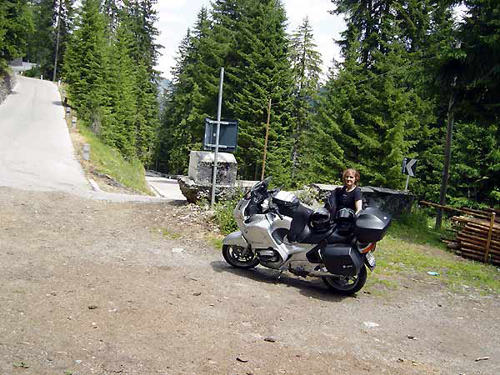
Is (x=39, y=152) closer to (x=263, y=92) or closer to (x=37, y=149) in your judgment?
(x=37, y=149)

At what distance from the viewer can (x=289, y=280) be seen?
6.59m

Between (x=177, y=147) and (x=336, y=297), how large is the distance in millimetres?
42674

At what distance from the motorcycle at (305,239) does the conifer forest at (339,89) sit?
670 centimetres

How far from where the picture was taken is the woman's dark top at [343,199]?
6.39 metres

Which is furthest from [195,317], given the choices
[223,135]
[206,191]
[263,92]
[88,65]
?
[88,65]

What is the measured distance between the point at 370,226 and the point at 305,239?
95 centimetres

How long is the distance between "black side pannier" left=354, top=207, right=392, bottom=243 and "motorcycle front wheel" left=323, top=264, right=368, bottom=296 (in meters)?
0.57

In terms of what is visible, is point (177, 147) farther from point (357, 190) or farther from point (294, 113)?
point (357, 190)

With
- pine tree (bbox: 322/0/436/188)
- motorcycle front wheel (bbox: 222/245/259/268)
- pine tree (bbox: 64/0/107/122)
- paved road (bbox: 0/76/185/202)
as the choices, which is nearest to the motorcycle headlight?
motorcycle front wheel (bbox: 222/245/259/268)

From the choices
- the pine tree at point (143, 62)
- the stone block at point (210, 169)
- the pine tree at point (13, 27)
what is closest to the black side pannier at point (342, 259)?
the stone block at point (210, 169)

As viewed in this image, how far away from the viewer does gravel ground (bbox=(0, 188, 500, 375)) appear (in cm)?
373

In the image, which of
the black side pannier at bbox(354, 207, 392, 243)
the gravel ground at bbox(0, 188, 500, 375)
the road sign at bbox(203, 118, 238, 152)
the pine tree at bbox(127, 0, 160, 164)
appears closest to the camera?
the gravel ground at bbox(0, 188, 500, 375)

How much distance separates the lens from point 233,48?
118ft

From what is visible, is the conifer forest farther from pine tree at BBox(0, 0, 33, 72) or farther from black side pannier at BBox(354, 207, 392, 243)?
black side pannier at BBox(354, 207, 392, 243)
